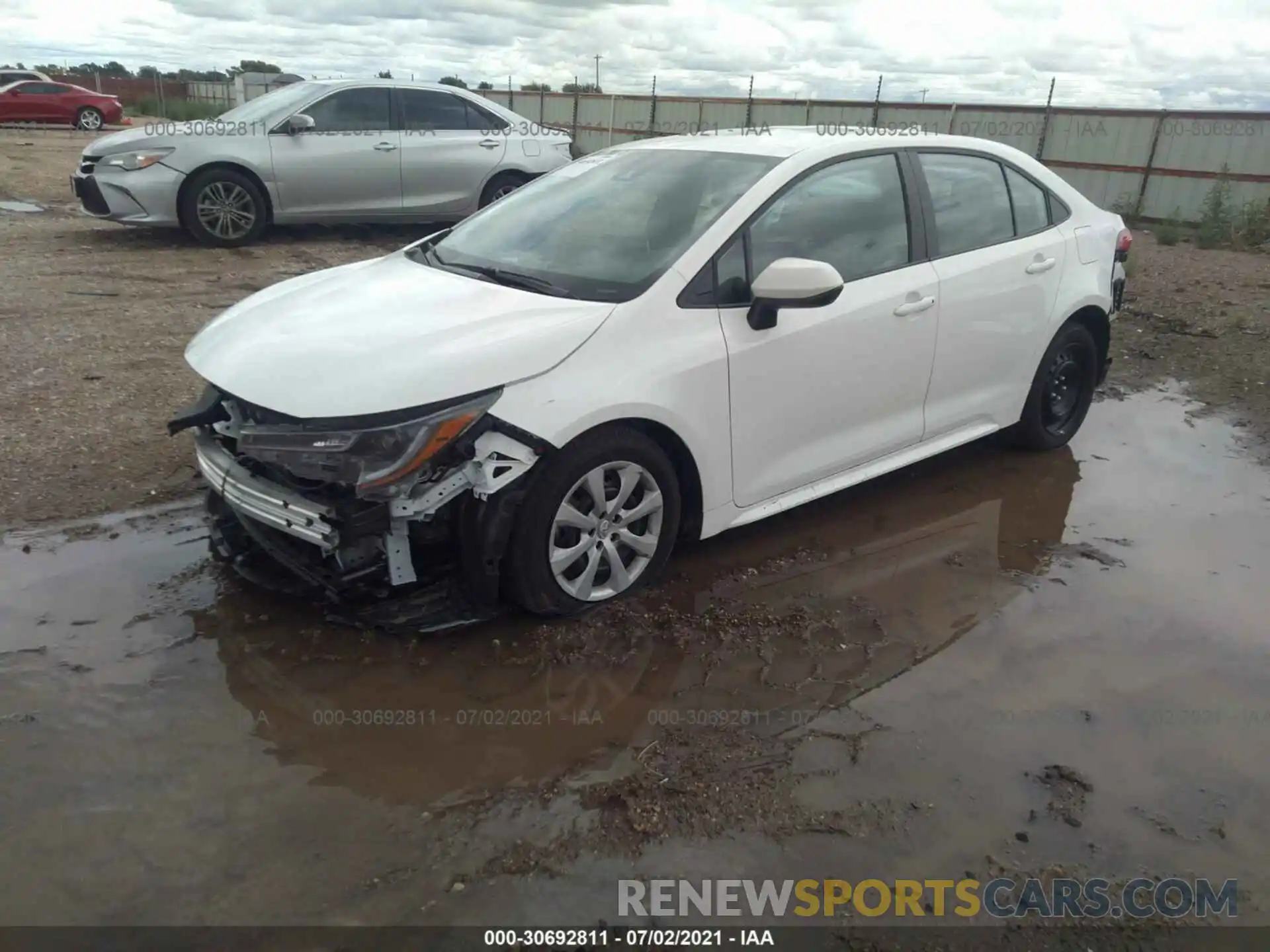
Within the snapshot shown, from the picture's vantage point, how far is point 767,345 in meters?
3.75

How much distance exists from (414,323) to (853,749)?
2.03m

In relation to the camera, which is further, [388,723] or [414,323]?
[414,323]

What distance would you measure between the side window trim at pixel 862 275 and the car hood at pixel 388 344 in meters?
0.43

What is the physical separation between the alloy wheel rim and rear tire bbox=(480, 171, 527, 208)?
6.85 m

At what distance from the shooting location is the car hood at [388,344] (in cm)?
314

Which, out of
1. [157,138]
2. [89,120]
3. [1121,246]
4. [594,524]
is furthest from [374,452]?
[89,120]

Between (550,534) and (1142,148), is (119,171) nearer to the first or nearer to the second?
(550,534)

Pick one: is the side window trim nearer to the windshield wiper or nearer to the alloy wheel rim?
the windshield wiper

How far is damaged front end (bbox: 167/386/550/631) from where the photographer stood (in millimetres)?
3096

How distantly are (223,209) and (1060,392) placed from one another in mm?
7744

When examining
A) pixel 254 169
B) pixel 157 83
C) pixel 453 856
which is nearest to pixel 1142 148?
pixel 254 169

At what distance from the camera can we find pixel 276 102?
9844mm

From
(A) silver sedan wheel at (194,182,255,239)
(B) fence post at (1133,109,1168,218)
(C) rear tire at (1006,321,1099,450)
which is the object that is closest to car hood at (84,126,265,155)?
(A) silver sedan wheel at (194,182,255,239)

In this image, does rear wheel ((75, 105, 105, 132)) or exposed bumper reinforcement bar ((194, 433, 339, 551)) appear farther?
rear wheel ((75, 105, 105, 132))
